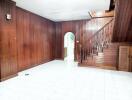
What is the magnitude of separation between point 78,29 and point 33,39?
3.08 metres

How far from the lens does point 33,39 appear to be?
5.87 meters

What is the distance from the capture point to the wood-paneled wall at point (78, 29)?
7.02m

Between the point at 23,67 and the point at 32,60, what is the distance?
0.71 metres

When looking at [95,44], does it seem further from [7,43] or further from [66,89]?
[7,43]

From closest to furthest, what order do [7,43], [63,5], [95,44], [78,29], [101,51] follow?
[7,43], [63,5], [101,51], [95,44], [78,29]

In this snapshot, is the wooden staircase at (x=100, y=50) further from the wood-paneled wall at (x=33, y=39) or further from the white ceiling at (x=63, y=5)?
the wood-paneled wall at (x=33, y=39)

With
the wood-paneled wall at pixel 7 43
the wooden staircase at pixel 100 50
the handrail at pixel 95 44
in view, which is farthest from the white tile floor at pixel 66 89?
the handrail at pixel 95 44

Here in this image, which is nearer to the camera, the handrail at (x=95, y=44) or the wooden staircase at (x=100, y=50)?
the wooden staircase at (x=100, y=50)

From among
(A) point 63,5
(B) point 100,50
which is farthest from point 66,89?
(B) point 100,50

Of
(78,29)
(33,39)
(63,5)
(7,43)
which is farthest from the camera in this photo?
(78,29)

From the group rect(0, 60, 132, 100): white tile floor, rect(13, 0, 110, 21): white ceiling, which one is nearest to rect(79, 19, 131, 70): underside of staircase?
rect(0, 60, 132, 100): white tile floor

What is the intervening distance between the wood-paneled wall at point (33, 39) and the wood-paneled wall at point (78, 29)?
0.61 meters

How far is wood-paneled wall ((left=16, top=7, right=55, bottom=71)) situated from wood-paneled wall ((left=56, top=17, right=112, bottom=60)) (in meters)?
0.61

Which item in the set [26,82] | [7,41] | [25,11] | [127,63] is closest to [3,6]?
[7,41]
